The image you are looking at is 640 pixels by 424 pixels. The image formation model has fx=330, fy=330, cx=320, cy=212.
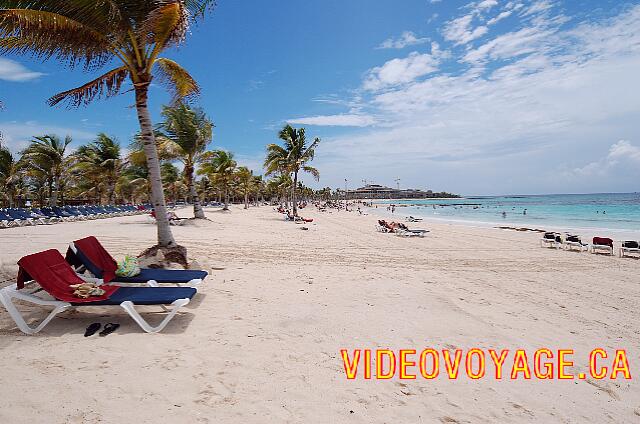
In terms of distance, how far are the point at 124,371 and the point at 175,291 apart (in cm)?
142

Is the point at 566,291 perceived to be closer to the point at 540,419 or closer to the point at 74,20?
the point at 540,419

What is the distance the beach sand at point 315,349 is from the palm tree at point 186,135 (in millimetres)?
15432

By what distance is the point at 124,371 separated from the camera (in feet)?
10.6

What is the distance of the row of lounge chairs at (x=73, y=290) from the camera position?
398 centimetres

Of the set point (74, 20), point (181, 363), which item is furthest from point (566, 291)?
point (74, 20)

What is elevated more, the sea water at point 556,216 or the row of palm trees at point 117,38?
the row of palm trees at point 117,38

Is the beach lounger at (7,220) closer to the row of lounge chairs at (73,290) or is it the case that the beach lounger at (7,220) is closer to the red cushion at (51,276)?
the row of lounge chairs at (73,290)

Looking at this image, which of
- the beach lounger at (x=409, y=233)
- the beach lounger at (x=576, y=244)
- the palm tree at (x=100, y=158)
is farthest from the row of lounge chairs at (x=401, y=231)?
the palm tree at (x=100, y=158)

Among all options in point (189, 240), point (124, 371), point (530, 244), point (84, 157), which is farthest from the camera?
point (84, 157)

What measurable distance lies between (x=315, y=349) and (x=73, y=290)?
3.20m

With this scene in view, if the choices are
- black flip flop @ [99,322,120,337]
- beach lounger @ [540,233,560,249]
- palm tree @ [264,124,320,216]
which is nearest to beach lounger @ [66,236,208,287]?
black flip flop @ [99,322,120,337]

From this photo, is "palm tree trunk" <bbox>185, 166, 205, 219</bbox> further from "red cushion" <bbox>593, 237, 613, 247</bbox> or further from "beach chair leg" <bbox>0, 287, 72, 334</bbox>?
"red cushion" <bbox>593, 237, 613, 247</bbox>

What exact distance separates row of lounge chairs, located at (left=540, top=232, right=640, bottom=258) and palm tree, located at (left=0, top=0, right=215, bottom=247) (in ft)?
49.0

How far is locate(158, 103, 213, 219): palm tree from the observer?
2084 cm
